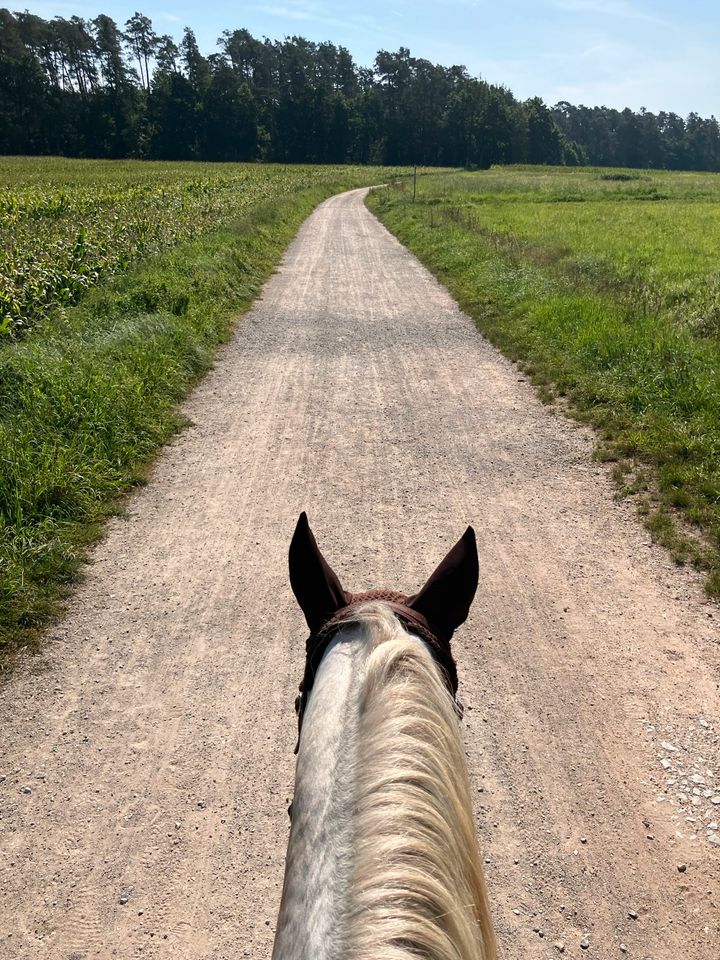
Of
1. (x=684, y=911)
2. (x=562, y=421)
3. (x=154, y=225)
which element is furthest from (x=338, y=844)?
(x=154, y=225)

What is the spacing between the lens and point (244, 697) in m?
3.39

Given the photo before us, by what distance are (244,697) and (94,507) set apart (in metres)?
2.45

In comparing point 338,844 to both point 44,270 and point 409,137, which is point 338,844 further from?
point 409,137

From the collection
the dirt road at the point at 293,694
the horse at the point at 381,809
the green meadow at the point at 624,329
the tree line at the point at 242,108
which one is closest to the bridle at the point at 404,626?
the horse at the point at 381,809

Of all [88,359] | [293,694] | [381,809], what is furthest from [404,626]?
[88,359]

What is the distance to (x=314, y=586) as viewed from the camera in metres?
1.66

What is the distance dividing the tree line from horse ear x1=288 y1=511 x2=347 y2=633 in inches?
3573

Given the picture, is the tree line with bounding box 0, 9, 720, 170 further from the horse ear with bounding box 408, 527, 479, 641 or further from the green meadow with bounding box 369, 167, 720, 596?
the horse ear with bounding box 408, 527, 479, 641

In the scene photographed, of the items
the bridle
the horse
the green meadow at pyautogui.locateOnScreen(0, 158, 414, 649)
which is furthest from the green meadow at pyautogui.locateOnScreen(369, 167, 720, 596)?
the green meadow at pyautogui.locateOnScreen(0, 158, 414, 649)

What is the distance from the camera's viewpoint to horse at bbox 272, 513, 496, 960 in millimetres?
961

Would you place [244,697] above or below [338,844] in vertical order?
below

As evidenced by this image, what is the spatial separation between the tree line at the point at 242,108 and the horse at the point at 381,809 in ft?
299

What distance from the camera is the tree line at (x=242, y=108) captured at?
78.2 meters

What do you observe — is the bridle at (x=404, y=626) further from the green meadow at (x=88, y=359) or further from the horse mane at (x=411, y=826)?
the green meadow at (x=88, y=359)
